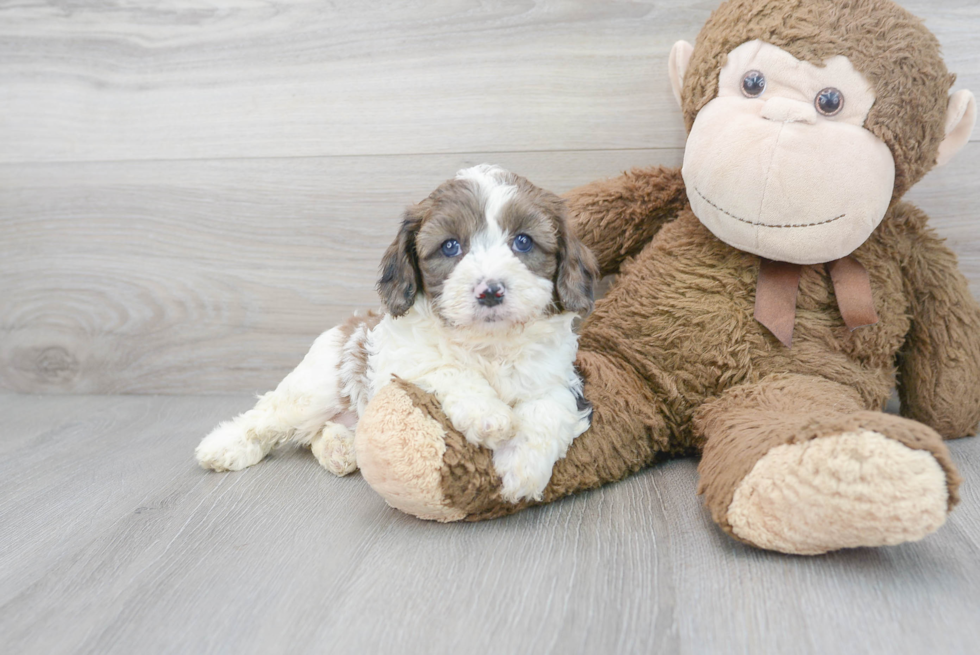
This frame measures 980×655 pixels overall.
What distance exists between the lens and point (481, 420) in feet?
4.66

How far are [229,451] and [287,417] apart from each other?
16 cm

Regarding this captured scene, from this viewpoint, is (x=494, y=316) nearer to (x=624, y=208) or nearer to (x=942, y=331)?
(x=624, y=208)

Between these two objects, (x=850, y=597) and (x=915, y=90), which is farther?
(x=915, y=90)

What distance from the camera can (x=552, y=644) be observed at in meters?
1.09

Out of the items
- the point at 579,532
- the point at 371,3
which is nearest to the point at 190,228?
the point at 371,3

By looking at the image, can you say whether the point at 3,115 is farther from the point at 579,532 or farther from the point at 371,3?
the point at 579,532

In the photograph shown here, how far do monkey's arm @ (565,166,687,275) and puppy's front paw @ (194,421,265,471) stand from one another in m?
1.01

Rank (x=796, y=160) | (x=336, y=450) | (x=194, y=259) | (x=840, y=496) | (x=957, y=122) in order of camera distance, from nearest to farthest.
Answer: (x=840, y=496), (x=796, y=160), (x=957, y=122), (x=336, y=450), (x=194, y=259)

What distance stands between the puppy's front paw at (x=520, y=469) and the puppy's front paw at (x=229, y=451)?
76 cm

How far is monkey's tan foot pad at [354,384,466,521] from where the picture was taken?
1.40 metres

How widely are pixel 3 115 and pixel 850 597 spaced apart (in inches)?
109

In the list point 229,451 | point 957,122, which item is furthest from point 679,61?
point 229,451

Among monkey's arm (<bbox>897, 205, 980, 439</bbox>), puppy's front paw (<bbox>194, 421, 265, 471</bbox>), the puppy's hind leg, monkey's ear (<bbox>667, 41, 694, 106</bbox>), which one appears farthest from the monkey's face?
puppy's front paw (<bbox>194, 421, 265, 471</bbox>)

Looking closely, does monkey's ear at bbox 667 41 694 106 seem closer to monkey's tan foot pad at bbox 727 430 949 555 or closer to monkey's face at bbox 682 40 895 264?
monkey's face at bbox 682 40 895 264
